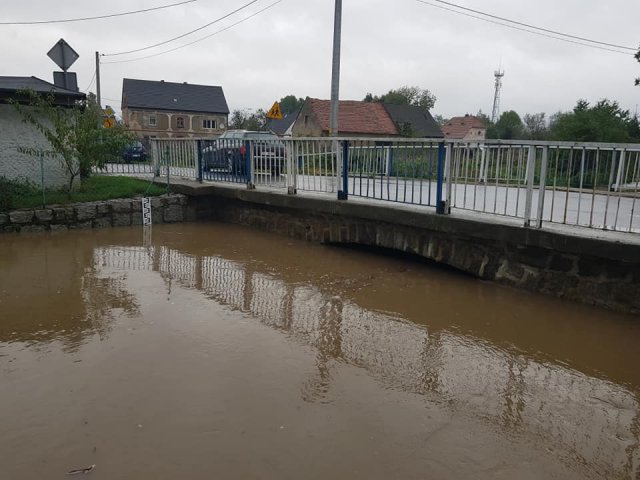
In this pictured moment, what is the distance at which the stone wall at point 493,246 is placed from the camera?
489cm

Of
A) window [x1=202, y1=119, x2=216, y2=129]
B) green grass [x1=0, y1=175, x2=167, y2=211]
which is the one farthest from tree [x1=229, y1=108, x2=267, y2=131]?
green grass [x1=0, y1=175, x2=167, y2=211]

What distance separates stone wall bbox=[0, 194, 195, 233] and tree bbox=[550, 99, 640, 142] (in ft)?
53.8

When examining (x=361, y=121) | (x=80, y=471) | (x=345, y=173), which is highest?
(x=361, y=121)

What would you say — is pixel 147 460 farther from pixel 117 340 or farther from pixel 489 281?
pixel 489 281

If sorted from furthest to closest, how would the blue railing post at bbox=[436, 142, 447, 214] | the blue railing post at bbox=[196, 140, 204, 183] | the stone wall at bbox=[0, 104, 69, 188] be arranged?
the blue railing post at bbox=[196, 140, 204, 183] → the stone wall at bbox=[0, 104, 69, 188] → the blue railing post at bbox=[436, 142, 447, 214]

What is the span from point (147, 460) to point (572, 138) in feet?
72.0

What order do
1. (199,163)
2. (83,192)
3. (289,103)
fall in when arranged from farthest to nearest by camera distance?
(289,103) < (199,163) < (83,192)

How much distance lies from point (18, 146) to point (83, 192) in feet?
4.72

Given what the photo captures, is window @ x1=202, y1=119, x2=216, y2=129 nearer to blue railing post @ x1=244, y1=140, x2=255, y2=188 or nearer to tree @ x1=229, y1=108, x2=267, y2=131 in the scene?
tree @ x1=229, y1=108, x2=267, y2=131

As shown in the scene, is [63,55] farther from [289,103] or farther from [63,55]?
[289,103]

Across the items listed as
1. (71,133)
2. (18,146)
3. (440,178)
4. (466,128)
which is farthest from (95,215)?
(466,128)

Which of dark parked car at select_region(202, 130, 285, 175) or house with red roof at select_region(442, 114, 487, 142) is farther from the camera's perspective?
house with red roof at select_region(442, 114, 487, 142)

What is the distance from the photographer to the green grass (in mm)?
9094

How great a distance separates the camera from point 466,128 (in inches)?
2773
